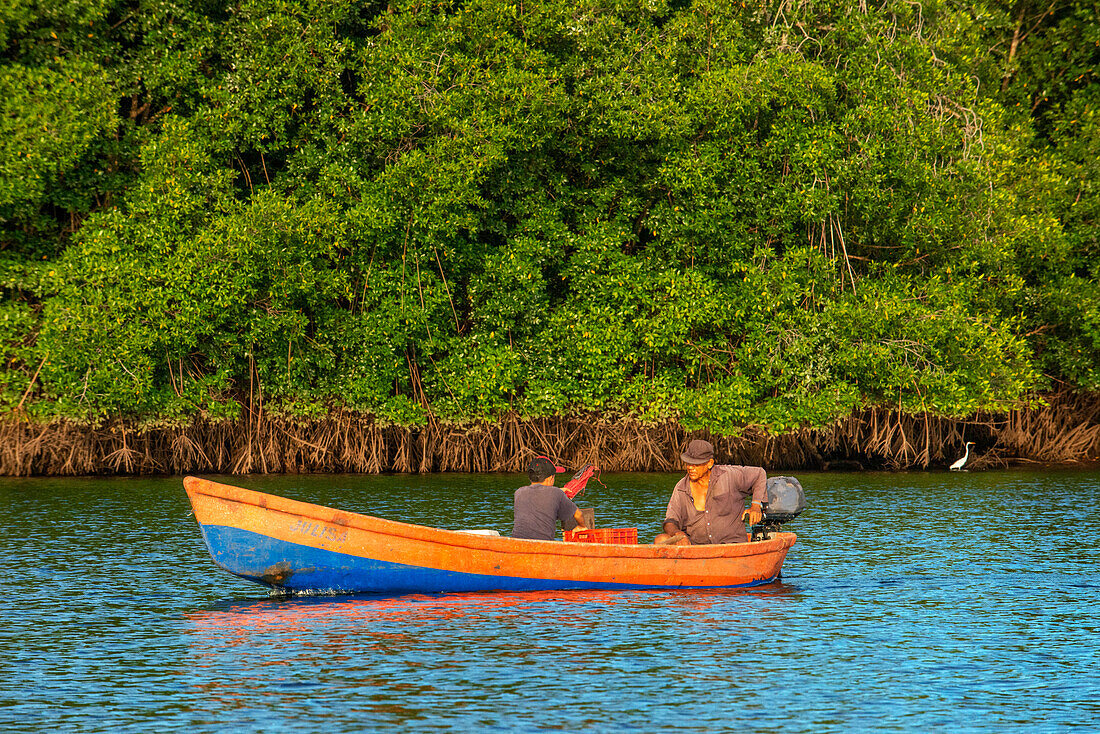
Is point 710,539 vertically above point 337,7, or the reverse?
point 337,7

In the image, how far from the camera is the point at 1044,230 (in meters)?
32.3

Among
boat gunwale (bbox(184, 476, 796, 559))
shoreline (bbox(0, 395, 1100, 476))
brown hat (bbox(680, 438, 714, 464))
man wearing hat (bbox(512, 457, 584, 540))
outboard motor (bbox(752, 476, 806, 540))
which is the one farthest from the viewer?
shoreline (bbox(0, 395, 1100, 476))

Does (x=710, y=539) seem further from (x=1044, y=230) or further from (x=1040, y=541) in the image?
(x=1044, y=230)

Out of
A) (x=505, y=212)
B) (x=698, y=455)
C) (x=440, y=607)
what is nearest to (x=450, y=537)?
(x=440, y=607)

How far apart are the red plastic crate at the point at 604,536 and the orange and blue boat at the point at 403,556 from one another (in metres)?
0.43

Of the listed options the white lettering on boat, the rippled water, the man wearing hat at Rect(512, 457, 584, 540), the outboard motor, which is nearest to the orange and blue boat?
the white lettering on boat

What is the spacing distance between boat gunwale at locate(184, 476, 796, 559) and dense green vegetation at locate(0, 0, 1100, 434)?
1618cm

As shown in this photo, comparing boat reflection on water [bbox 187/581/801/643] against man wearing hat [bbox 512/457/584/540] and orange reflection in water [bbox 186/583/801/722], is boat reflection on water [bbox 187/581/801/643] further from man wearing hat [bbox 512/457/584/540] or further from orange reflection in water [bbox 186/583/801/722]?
man wearing hat [bbox 512/457/584/540]

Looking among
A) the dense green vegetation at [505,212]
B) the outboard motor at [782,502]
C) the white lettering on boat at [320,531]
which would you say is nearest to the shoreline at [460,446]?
the dense green vegetation at [505,212]

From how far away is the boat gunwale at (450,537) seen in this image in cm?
1370

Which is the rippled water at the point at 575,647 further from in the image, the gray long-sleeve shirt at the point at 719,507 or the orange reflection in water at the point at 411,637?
the gray long-sleeve shirt at the point at 719,507

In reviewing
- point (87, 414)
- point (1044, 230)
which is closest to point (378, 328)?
point (87, 414)

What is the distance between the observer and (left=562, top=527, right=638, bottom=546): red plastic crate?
579 inches

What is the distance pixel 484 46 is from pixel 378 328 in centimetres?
726
